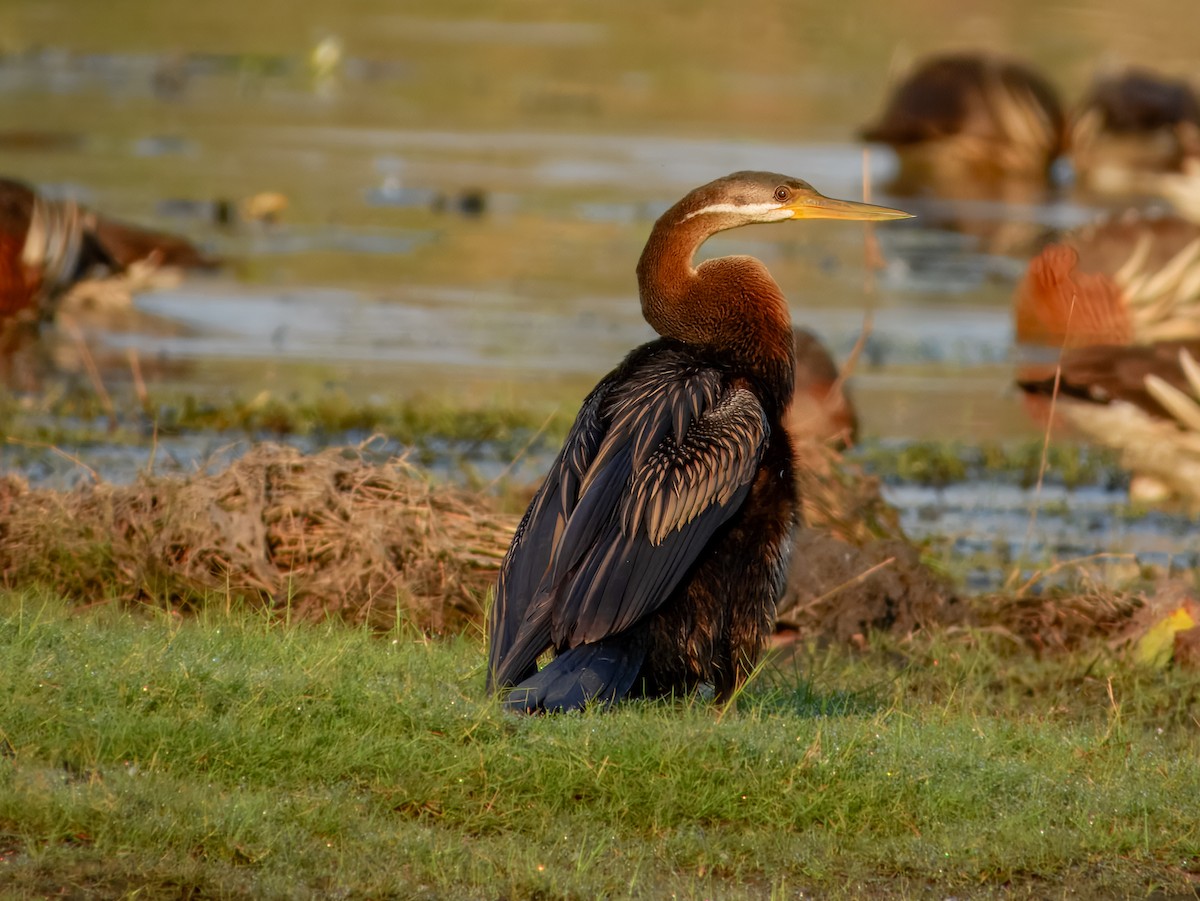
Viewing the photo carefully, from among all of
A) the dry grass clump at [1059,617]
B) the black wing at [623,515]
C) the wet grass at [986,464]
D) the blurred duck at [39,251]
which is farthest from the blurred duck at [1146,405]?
the blurred duck at [39,251]

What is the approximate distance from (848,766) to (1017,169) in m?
14.7

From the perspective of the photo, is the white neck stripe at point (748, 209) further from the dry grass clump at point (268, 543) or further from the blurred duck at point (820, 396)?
the blurred duck at point (820, 396)

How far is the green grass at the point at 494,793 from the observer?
4.36 m

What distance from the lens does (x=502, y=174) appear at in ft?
55.6

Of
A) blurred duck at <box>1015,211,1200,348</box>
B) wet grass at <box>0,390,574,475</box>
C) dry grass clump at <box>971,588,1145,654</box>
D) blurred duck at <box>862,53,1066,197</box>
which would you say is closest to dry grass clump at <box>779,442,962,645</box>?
dry grass clump at <box>971,588,1145,654</box>

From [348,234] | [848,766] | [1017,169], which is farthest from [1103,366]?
[1017,169]

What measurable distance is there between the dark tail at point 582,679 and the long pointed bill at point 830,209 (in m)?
1.45

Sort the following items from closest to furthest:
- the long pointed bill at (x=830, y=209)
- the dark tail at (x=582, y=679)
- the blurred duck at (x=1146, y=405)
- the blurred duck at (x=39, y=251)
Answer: the dark tail at (x=582, y=679)
the long pointed bill at (x=830, y=209)
the blurred duck at (x=1146, y=405)
the blurred duck at (x=39, y=251)

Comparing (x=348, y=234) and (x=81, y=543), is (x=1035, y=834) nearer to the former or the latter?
(x=81, y=543)

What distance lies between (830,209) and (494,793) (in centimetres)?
220

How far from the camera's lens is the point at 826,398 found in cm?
898

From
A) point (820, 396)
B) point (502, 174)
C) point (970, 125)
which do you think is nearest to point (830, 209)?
point (820, 396)

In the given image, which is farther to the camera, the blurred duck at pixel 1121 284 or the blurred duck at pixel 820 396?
the blurred duck at pixel 1121 284

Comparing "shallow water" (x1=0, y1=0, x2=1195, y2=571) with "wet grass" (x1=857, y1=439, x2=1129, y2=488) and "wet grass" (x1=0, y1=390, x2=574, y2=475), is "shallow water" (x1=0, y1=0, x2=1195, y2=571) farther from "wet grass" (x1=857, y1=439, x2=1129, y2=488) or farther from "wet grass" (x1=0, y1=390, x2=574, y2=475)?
"wet grass" (x1=0, y1=390, x2=574, y2=475)
